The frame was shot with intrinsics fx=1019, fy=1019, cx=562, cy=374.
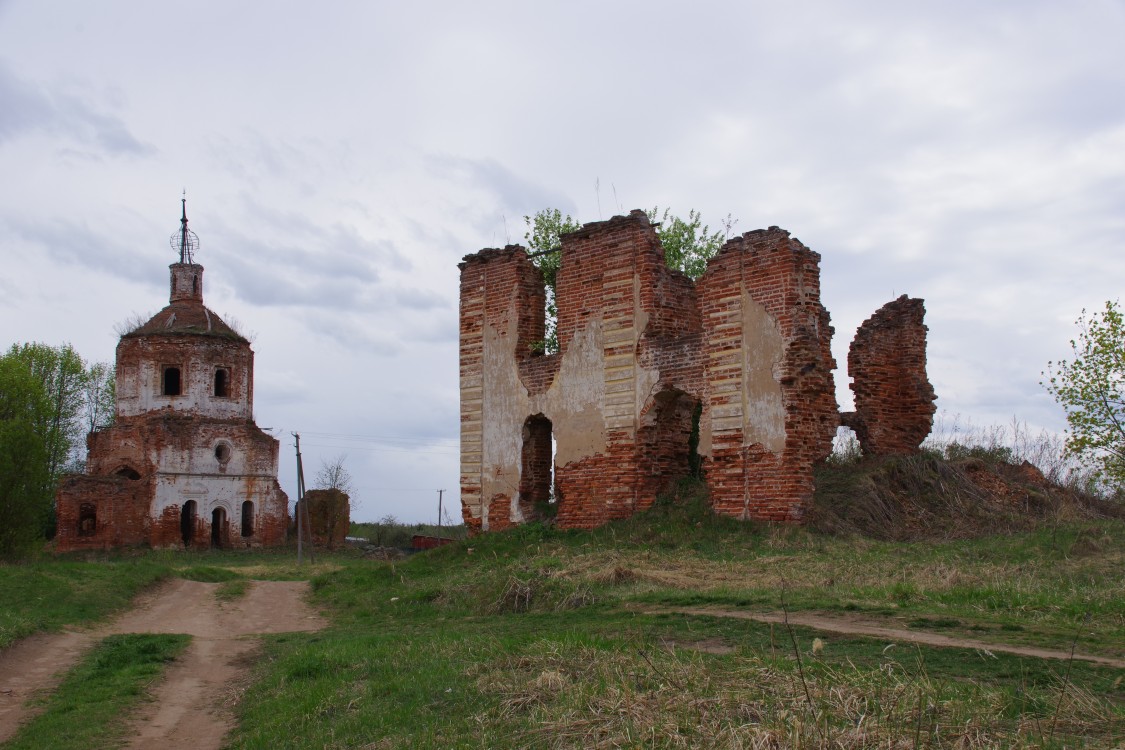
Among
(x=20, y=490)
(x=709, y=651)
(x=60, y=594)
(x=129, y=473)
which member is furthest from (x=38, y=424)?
(x=709, y=651)

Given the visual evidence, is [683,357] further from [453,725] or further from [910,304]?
[453,725]

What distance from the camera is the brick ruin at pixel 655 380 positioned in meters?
15.1

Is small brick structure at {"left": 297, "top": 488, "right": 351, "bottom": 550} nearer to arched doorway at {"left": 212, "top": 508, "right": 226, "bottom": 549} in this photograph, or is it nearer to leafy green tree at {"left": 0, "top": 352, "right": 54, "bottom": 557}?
arched doorway at {"left": 212, "top": 508, "right": 226, "bottom": 549}

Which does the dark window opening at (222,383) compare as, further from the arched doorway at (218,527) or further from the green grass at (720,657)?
the green grass at (720,657)

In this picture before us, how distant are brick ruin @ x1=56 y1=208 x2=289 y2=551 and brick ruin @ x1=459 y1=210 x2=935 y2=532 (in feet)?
61.5

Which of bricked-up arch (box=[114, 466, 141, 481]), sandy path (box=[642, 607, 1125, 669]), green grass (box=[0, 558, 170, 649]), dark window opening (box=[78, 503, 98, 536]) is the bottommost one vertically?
green grass (box=[0, 558, 170, 649])

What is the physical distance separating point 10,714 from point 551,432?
38.0 ft

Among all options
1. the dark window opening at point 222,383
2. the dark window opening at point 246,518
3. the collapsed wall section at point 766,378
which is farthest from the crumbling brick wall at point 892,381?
the dark window opening at point 222,383

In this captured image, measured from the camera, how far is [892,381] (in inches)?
684

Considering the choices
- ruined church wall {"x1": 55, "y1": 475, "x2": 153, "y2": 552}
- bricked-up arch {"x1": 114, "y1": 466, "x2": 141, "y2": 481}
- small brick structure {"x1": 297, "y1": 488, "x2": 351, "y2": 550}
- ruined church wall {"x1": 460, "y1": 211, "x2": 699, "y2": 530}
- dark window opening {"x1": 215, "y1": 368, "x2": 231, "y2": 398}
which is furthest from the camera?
small brick structure {"x1": 297, "y1": 488, "x2": 351, "y2": 550}

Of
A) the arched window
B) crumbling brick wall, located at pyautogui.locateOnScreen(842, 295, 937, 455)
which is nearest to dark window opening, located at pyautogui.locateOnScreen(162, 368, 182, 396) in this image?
the arched window

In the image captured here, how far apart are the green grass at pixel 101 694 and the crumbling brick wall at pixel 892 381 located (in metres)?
11.1

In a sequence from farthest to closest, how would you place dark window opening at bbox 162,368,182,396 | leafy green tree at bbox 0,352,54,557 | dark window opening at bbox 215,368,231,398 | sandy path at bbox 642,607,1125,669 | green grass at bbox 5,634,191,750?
dark window opening at bbox 215,368,231,398, dark window opening at bbox 162,368,182,396, leafy green tree at bbox 0,352,54,557, green grass at bbox 5,634,191,750, sandy path at bbox 642,607,1125,669

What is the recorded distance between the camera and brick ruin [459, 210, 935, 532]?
15.1 meters
